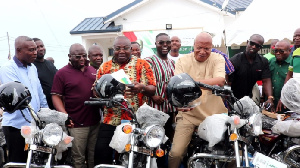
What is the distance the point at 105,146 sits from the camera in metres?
3.82

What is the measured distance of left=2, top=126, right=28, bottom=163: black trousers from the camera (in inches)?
146

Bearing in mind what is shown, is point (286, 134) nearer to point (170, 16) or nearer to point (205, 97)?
point (205, 97)

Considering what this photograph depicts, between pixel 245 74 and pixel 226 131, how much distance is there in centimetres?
202

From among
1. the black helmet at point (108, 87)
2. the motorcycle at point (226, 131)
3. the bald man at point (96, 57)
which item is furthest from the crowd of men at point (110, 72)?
the bald man at point (96, 57)

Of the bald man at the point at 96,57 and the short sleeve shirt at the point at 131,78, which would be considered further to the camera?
the bald man at the point at 96,57

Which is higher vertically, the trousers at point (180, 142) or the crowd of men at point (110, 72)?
the crowd of men at point (110, 72)

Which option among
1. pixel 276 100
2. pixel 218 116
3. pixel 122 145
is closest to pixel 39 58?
pixel 122 145

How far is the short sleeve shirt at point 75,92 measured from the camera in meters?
4.20

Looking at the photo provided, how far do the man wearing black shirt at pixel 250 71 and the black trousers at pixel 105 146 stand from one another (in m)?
2.30

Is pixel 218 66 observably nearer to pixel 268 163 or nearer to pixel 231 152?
pixel 231 152

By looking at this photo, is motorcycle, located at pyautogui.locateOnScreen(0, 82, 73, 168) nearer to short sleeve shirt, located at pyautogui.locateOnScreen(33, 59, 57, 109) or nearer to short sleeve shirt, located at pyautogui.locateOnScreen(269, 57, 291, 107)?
short sleeve shirt, located at pyautogui.locateOnScreen(33, 59, 57, 109)

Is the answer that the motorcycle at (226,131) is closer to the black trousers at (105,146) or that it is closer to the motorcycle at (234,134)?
the motorcycle at (234,134)

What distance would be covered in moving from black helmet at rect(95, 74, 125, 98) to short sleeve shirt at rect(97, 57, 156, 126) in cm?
83

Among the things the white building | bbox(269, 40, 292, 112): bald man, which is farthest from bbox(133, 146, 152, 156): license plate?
the white building
